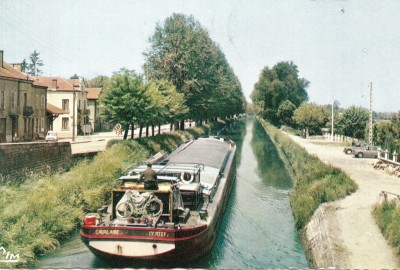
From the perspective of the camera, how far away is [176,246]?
12008 millimetres

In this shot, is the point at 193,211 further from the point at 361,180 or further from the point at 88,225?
the point at 361,180

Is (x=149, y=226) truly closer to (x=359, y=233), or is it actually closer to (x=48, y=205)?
(x=48, y=205)

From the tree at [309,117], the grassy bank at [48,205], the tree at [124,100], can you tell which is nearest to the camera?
the grassy bank at [48,205]

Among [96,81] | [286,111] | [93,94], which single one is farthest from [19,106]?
[96,81]

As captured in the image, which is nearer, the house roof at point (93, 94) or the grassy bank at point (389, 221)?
the grassy bank at point (389, 221)

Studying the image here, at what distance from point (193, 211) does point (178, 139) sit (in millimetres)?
27912

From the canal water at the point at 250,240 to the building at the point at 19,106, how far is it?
18.4 meters

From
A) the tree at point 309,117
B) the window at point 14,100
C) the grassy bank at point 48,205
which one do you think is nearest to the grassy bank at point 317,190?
the grassy bank at point 48,205

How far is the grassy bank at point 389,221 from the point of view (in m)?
11.9

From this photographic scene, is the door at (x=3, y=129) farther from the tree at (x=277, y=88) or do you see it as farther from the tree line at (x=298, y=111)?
the tree at (x=277, y=88)

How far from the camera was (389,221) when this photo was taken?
13219 millimetres

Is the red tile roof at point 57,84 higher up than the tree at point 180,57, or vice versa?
the tree at point 180,57

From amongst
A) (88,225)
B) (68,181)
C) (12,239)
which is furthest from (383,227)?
(68,181)

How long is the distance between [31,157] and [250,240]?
37.7 ft
